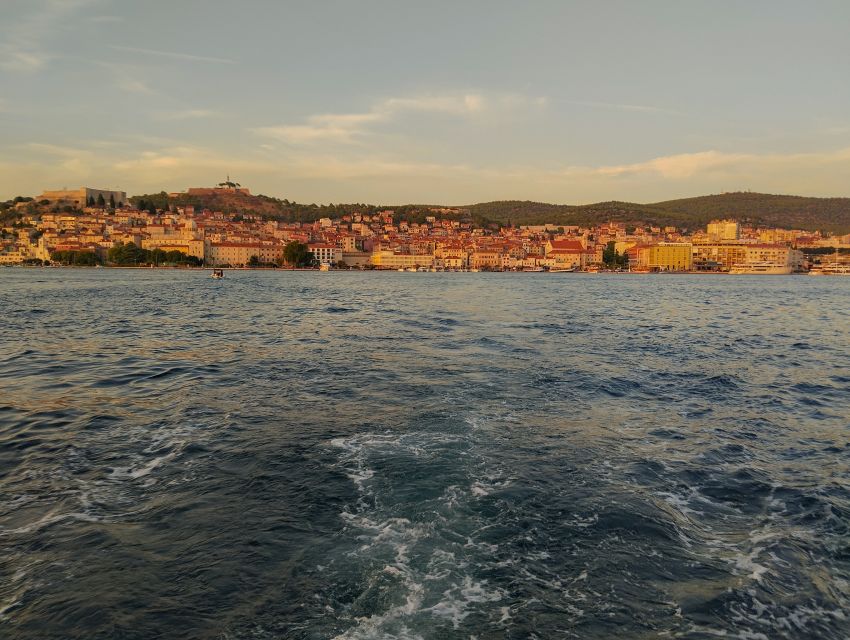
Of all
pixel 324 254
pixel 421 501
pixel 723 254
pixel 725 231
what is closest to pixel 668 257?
pixel 723 254

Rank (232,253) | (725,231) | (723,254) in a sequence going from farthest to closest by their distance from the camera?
(725,231) < (723,254) < (232,253)

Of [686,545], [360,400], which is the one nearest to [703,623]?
[686,545]

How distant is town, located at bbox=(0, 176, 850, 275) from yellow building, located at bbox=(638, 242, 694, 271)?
23 centimetres

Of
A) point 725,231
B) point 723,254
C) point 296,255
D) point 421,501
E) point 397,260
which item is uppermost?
point 725,231

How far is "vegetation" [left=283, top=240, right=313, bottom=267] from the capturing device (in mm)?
119562

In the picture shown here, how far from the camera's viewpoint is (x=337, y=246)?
142 meters

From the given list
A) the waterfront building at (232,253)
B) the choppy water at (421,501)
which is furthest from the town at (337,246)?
the choppy water at (421,501)

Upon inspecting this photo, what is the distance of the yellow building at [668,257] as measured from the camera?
13075 centimetres

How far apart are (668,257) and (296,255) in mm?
82274

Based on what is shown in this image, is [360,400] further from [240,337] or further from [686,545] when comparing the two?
→ [240,337]

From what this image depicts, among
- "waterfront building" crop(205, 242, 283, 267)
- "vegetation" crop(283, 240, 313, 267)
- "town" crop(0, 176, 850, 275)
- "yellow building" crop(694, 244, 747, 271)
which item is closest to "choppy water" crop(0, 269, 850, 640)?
"vegetation" crop(283, 240, 313, 267)

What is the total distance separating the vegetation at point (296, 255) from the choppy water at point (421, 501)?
109613mm

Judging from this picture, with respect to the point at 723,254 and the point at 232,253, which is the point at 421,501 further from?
the point at 723,254

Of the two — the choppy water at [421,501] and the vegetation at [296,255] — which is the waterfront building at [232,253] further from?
the choppy water at [421,501]
